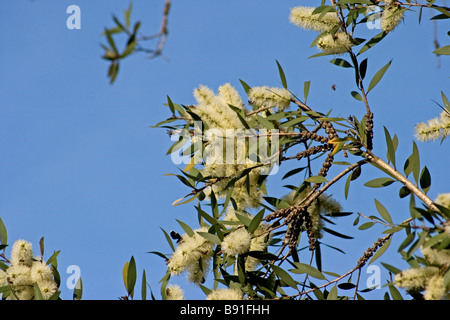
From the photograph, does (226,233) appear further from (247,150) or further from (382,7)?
(382,7)

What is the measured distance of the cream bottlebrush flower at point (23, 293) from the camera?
1843 mm

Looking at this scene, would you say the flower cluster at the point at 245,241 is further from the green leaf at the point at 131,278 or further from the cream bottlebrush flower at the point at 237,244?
the green leaf at the point at 131,278

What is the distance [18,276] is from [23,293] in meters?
0.06

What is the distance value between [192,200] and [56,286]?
0.59 m

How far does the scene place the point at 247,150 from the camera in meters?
1.92

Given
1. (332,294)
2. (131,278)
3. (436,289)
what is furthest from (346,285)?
(131,278)

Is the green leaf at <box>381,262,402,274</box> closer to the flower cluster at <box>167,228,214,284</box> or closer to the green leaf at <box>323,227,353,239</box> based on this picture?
the green leaf at <box>323,227,353,239</box>

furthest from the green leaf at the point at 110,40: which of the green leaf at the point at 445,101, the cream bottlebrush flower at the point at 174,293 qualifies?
the green leaf at the point at 445,101

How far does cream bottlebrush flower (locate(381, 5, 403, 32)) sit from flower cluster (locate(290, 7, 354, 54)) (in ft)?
0.44

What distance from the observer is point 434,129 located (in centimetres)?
194

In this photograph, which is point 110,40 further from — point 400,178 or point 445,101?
point 445,101

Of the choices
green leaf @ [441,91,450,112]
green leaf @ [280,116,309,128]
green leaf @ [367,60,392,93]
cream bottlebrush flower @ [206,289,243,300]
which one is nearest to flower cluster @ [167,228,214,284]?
cream bottlebrush flower @ [206,289,243,300]
